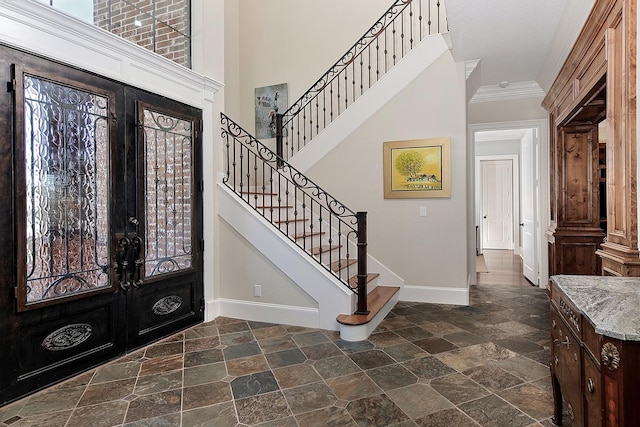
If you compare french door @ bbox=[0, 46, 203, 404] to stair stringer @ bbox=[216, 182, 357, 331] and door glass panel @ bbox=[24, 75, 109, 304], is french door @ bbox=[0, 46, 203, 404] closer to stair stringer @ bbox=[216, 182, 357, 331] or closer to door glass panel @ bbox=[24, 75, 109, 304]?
door glass panel @ bbox=[24, 75, 109, 304]

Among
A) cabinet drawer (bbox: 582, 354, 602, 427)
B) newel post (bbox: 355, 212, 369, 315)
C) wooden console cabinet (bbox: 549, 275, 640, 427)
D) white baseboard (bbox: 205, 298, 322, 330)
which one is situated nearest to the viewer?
wooden console cabinet (bbox: 549, 275, 640, 427)

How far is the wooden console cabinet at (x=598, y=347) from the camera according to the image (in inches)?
47.1

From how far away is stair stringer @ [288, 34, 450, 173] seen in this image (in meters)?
4.55

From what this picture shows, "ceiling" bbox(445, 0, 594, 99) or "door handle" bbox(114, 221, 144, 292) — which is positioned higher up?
"ceiling" bbox(445, 0, 594, 99)

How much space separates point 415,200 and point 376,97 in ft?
4.73

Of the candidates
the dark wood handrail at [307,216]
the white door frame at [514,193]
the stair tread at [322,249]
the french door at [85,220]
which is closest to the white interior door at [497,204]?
the white door frame at [514,193]

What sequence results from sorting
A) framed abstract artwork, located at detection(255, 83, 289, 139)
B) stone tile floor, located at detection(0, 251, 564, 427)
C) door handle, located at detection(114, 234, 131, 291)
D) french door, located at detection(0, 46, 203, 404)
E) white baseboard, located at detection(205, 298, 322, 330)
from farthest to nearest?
framed abstract artwork, located at detection(255, 83, 289, 139)
white baseboard, located at detection(205, 298, 322, 330)
door handle, located at detection(114, 234, 131, 291)
french door, located at detection(0, 46, 203, 404)
stone tile floor, located at detection(0, 251, 564, 427)

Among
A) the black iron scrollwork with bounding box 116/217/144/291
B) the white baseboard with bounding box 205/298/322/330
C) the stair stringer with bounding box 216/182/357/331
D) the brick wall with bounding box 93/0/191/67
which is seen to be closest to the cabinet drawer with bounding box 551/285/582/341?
the stair stringer with bounding box 216/182/357/331

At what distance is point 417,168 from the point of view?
468 centimetres

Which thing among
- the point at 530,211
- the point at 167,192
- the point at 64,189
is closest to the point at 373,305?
the point at 167,192

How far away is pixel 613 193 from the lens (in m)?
2.47

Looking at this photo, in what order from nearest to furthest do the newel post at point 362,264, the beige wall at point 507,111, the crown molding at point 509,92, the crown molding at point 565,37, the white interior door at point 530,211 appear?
the crown molding at point 565,37, the newel post at point 362,264, the crown molding at point 509,92, the beige wall at point 507,111, the white interior door at point 530,211

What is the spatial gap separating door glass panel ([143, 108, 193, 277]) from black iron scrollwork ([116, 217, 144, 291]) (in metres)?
0.11

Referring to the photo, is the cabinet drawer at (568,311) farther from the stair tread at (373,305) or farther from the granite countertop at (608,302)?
the stair tread at (373,305)
